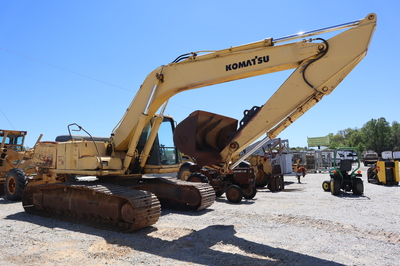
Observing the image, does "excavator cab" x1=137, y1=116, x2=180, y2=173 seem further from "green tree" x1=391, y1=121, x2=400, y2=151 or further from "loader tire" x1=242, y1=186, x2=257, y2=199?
"green tree" x1=391, y1=121, x2=400, y2=151

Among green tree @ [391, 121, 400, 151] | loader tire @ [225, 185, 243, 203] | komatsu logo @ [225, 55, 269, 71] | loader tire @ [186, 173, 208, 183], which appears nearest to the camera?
komatsu logo @ [225, 55, 269, 71]

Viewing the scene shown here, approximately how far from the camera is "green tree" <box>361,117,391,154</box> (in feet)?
233

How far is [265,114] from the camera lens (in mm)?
5828

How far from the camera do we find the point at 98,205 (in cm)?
721

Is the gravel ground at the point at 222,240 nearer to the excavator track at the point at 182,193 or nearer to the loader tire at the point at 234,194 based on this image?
the excavator track at the point at 182,193

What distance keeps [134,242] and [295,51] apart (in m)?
4.53

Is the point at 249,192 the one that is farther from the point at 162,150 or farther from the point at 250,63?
the point at 250,63

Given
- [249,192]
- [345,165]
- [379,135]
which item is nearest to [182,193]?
[249,192]

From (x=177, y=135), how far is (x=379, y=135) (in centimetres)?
7664

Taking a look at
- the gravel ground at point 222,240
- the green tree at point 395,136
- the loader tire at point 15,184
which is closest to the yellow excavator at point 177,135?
the gravel ground at point 222,240

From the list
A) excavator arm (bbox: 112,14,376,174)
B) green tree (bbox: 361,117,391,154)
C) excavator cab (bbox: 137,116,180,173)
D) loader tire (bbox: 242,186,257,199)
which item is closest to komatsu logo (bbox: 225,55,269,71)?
excavator arm (bbox: 112,14,376,174)

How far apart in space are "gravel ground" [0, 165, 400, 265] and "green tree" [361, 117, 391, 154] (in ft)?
237

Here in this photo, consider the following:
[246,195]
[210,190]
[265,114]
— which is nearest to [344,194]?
[246,195]

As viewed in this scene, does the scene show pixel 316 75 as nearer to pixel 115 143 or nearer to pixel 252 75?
pixel 252 75
